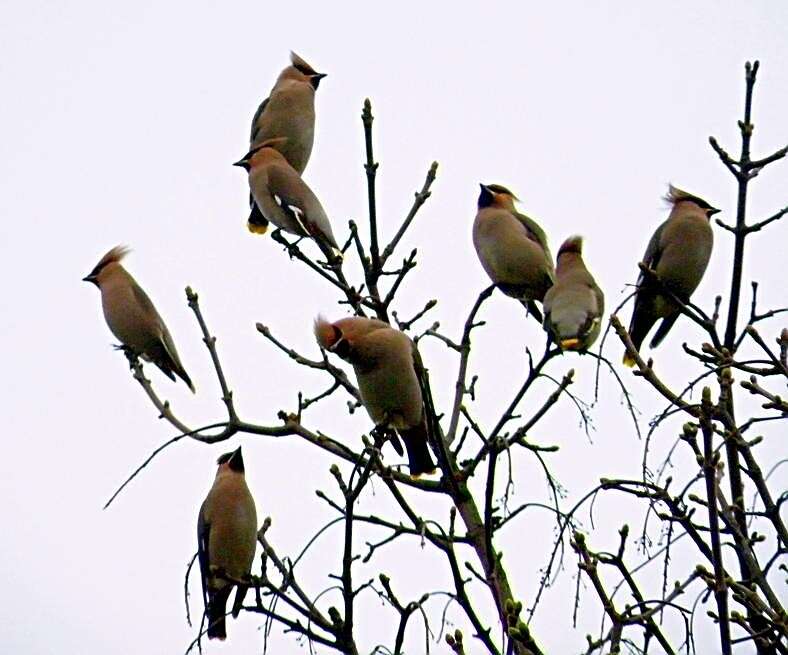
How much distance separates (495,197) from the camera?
5641 mm

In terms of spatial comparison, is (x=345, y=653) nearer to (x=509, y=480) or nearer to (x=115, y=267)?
(x=509, y=480)

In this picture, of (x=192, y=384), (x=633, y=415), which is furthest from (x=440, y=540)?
(x=192, y=384)

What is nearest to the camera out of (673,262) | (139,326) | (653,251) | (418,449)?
(418,449)

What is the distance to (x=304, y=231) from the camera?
212 inches

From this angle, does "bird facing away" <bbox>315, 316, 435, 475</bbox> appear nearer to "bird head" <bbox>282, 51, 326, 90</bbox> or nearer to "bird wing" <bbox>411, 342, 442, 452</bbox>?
"bird wing" <bbox>411, 342, 442, 452</bbox>

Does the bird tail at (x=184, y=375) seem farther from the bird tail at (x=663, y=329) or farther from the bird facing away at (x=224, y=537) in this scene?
the bird tail at (x=663, y=329)

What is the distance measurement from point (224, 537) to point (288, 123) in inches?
88.1

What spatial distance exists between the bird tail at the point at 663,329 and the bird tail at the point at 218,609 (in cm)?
226

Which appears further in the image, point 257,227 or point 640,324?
point 257,227

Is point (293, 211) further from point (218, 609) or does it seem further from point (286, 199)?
point (218, 609)

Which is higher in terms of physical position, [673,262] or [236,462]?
[673,262]

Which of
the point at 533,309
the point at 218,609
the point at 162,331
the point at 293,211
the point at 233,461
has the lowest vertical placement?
the point at 218,609

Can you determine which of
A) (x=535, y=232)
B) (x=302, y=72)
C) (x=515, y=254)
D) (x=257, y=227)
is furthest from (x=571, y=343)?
(x=302, y=72)

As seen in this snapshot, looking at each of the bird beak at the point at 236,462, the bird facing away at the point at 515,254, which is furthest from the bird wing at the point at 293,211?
the bird beak at the point at 236,462
